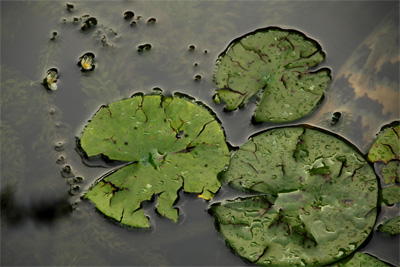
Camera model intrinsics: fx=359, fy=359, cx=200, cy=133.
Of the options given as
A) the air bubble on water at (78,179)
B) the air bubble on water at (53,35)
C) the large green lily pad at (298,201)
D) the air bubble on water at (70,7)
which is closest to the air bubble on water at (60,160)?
the air bubble on water at (78,179)

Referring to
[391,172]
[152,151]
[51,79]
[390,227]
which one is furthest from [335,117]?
[51,79]

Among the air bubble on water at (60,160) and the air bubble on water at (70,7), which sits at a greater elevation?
the air bubble on water at (70,7)

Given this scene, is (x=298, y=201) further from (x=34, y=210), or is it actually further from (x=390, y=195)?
(x=34, y=210)

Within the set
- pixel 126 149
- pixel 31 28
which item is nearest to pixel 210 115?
pixel 126 149

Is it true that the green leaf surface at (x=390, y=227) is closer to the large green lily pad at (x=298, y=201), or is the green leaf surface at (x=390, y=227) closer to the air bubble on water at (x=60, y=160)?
the large green lily pad at (x=298, y=201)

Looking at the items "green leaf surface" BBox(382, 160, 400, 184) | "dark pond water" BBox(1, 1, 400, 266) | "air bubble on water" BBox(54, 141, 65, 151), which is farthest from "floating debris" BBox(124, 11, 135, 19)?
"green leaf surface" BBox(382, 160, 400, 184)

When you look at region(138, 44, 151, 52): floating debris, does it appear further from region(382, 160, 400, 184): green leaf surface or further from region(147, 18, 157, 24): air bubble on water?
region(382, 160, 400, 184): green leaf surface
